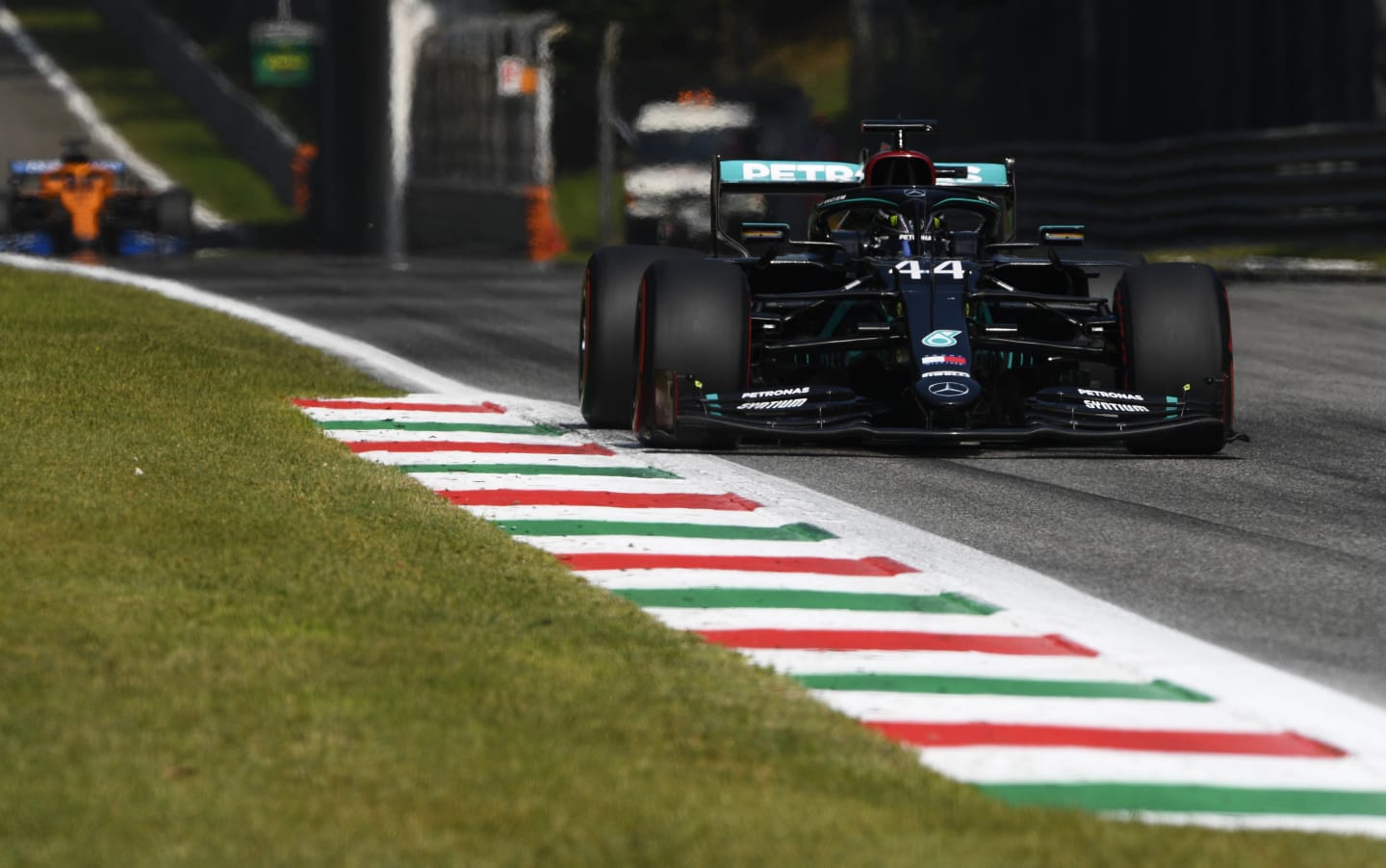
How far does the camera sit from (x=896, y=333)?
10.9 m

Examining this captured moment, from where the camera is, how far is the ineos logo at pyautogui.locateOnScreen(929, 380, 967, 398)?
34.6ft

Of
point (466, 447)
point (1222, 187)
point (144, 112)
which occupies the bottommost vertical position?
point (466, 447)

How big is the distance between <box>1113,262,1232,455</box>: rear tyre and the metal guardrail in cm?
1567

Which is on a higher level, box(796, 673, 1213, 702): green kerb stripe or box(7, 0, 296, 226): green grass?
box(7, 0, 296, 226): green grass

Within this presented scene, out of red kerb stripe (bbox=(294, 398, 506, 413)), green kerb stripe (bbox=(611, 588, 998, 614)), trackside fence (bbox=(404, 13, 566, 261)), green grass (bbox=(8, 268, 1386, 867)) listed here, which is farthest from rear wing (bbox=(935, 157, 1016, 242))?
trackside fence (bbox=(404, 13, 566, 261))

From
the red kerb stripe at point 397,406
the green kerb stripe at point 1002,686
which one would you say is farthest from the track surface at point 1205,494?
the red kerb stripe at point 397,406

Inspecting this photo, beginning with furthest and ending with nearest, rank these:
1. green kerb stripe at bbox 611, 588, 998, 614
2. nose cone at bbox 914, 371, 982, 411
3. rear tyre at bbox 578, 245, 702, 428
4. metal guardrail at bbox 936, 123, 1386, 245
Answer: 1. metal guardrail at bbox 936, 123, 1386, 245
2. rear tyre at bbox 578, 245, 702, 428
3. nose cone at bbox 914, 371, 982, 411
4. green kerb stripe at bbox 611, 588, 998, 614

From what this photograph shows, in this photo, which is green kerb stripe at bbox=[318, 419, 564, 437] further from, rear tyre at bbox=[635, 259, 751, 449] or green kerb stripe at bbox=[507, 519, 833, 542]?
green kerb stripe at bbox=[507, 519, 833, 542]

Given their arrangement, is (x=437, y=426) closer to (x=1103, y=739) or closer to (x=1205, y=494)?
(x=1205, y=494)

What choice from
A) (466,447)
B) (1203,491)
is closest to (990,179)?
(1203,491)

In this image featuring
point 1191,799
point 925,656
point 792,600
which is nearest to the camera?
point 1191,799

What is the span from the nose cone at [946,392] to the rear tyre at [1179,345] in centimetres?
89

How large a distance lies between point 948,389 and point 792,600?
3.24 m

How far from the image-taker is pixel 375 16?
38281 millimetres
